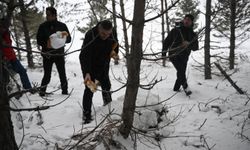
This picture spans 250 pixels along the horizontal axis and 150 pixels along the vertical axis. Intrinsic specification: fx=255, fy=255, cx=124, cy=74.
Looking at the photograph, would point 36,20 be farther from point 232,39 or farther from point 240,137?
point 240,137

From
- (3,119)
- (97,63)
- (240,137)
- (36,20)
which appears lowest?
(240,137)

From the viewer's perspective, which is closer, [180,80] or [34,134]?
[34,134]

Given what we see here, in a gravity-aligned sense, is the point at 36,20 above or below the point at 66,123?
above

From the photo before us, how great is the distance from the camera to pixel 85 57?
436 centimetres

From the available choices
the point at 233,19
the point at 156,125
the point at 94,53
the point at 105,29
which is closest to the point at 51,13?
the point at 94,53

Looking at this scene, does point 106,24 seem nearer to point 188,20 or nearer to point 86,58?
point 86,58

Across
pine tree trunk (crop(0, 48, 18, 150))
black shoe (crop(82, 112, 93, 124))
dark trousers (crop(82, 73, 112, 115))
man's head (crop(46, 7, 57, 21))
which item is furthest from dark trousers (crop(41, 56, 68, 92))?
pine tree trunk (crop(0, 48, 18, 150))

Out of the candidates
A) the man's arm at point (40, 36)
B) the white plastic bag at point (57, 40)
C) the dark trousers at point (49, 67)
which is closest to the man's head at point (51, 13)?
the man's arm at point (40, 36)

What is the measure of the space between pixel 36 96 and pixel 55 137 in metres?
2.19

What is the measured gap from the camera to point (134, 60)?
3137 mm

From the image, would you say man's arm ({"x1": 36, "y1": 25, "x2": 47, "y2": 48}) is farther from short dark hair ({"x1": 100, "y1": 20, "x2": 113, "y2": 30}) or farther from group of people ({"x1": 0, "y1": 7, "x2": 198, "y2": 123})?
short dark hair ({"x1": 100, "y1": 20, "x2": 113, "y2": 30})

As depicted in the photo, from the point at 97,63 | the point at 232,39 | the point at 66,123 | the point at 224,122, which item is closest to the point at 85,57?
the point at 97,63

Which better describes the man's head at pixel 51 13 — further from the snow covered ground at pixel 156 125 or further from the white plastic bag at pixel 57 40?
the snow covered ground at pixel 156 125

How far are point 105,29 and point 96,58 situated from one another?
2.10ft
